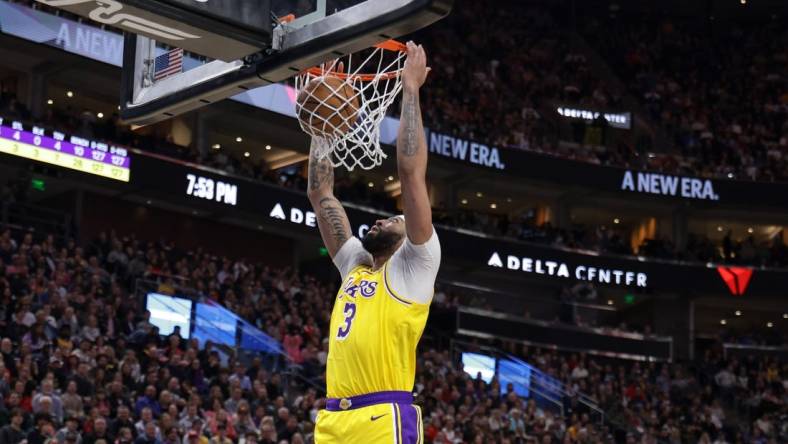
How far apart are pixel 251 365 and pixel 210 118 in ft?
42.6

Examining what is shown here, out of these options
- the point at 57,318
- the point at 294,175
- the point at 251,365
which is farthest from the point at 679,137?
the point at 57,318

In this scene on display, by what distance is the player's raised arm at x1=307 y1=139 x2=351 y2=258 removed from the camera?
696 cm

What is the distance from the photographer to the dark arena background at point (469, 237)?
1822 centimetres

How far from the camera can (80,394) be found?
52.2ft

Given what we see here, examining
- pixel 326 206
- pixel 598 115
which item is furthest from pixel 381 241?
pixel 598 115

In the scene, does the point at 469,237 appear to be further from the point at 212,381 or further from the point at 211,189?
the point at 212,381

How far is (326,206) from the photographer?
23.2 ft

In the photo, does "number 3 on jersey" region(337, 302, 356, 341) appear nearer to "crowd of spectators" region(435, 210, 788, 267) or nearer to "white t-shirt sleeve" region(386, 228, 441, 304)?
"white t-shirt sleeve" region(386, 228, 441, 304)

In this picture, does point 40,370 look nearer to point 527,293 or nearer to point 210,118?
point 210,118

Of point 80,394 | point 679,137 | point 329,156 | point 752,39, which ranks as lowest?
point 80,394

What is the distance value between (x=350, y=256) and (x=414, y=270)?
628mm

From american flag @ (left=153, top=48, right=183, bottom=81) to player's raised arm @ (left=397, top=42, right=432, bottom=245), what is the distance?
125 cm

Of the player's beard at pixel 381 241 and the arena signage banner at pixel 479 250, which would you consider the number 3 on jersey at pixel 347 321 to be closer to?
the player's beard at pixel 381 241

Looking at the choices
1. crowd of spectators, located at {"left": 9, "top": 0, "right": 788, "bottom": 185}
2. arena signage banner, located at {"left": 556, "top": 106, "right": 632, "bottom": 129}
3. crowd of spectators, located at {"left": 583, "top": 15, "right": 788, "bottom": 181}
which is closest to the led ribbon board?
crowd of spectators, located at {"left": 9, "top": 0, "right": 788, "bottom": 185}
